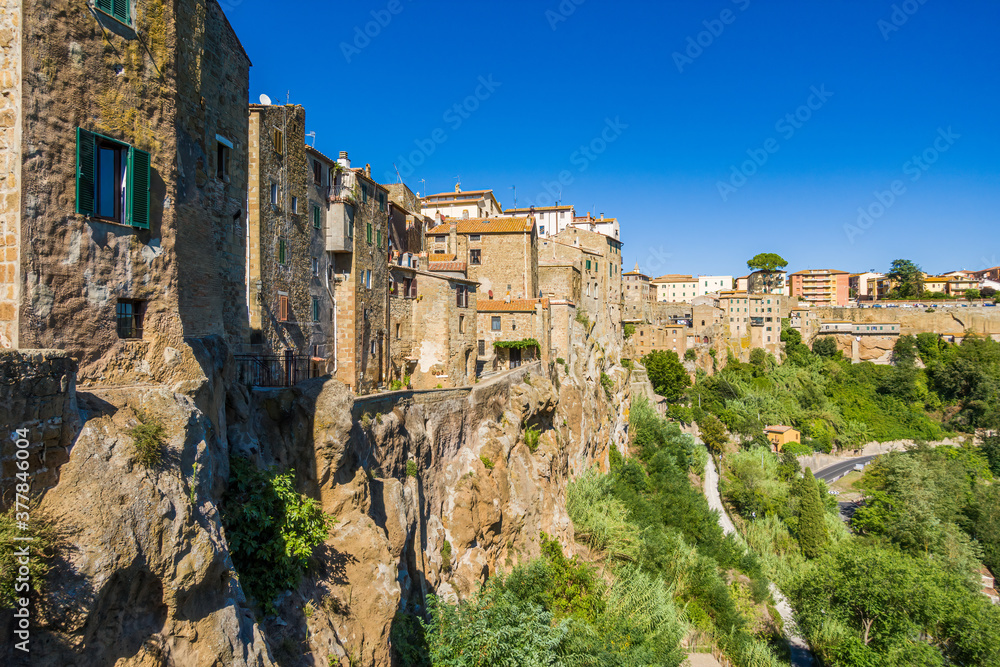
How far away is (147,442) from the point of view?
27.3 feet

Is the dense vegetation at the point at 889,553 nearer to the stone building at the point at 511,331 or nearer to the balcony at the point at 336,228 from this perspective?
the stone building at the point at 511,331

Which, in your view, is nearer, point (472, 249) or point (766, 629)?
point (766, 629)

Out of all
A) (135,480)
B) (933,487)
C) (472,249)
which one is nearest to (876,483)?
(933,487)

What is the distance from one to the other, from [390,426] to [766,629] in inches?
1168

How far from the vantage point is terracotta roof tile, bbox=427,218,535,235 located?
41.1 m

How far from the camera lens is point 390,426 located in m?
19.0

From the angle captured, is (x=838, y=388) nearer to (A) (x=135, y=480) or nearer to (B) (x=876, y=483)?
(B) (x=876, y=483)

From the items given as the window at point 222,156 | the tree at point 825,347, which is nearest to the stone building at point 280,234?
the window at point 222,156

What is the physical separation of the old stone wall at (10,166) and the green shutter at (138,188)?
1.54 meters

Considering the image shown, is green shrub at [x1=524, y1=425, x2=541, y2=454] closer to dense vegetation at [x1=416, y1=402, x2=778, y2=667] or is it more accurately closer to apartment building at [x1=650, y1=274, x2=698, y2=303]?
dense vegetation at [x1=416, y1=402, x2=778, y2=667]

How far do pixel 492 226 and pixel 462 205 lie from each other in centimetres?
1651

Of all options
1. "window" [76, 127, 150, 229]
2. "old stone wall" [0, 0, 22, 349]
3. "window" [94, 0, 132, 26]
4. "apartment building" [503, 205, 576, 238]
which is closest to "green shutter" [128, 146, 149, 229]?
"window" [76, 127, 150, 229]

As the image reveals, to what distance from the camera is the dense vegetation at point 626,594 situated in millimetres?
17156

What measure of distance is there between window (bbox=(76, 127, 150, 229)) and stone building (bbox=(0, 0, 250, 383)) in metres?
0.02
